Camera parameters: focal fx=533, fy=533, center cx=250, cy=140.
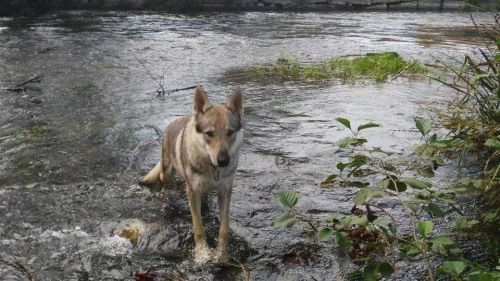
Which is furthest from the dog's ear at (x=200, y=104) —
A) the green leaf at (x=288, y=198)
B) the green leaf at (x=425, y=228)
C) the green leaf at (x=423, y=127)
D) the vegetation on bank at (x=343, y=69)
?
the vegetation on bank at (x=343, y=69)

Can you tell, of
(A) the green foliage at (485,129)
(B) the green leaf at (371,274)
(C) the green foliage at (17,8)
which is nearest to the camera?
(B) the green leaf at (371,274)

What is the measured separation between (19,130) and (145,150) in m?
1.92

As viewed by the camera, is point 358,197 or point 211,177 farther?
point 211,177

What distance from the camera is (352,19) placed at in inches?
790

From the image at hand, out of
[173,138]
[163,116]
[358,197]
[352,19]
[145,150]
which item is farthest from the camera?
[352,19]

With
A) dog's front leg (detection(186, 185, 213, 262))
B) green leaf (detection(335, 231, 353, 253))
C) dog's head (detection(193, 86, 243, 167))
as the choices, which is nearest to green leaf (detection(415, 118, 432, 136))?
green leaf (detection(335, 231, 353, 253))

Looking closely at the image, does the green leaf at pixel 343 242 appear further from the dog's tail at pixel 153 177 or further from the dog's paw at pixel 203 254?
the dog's tail at pixel 153 177

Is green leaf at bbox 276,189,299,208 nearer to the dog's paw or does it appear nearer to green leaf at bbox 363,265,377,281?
green leaf at bbox 363,265,377,281

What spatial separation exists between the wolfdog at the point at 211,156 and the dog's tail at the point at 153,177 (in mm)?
848

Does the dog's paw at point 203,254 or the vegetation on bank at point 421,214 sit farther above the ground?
the vegetation on bank at point 421,214

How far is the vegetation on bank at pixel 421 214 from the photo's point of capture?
3329 mm

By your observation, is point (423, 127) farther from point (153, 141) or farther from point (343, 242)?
point (153, 141)

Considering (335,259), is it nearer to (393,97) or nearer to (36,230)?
(36,230)

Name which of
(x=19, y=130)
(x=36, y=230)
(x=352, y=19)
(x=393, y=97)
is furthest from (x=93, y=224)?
(x=352, y=19)
